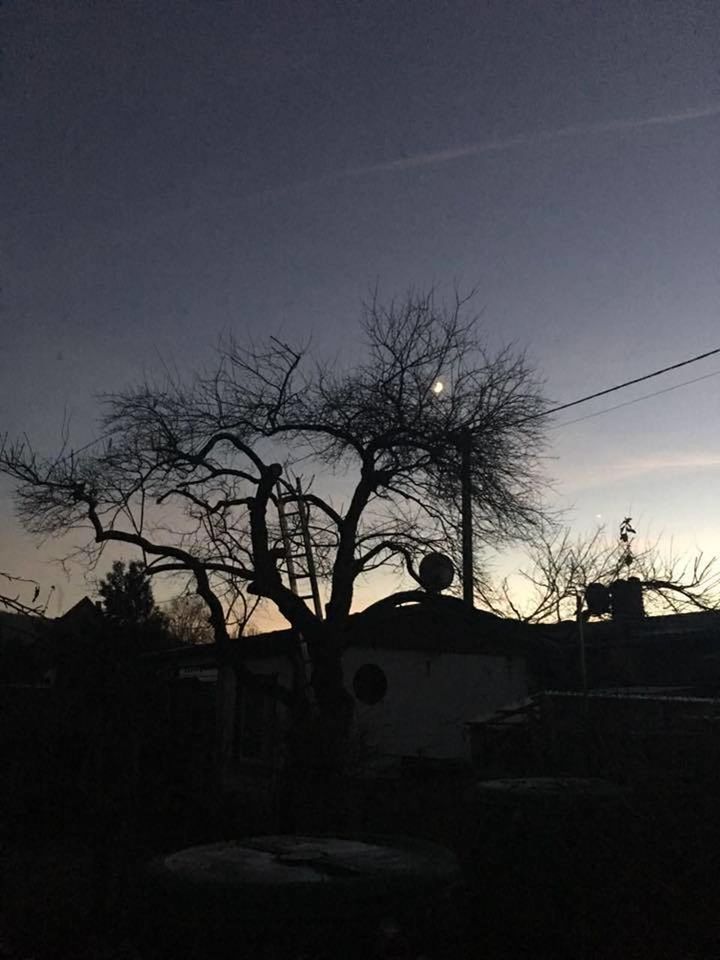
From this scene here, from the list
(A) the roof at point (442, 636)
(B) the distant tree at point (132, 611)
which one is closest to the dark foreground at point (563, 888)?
(B) the distant tree at point (132, 611)

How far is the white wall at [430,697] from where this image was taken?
16875 millimetres

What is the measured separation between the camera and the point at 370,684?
1703 cm

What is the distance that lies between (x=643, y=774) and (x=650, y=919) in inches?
53.2

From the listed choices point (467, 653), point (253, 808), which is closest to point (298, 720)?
point (253, 808)

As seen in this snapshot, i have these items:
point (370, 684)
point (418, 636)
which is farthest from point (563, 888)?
point (418, 636)

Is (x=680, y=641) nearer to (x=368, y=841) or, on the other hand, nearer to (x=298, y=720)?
(x=298, y=720)

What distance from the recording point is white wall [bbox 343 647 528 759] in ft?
55.4

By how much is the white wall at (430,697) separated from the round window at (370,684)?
10 centimetres

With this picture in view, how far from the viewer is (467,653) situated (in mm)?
18078

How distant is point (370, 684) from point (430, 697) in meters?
1.39

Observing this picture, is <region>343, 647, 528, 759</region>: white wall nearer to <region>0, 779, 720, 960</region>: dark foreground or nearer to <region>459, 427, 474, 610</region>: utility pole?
<region>459, 427, 474, 610</region>: utility pole

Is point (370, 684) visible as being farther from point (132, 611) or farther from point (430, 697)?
point (132, 611)

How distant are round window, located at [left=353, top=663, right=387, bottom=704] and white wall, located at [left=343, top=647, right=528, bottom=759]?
105mm

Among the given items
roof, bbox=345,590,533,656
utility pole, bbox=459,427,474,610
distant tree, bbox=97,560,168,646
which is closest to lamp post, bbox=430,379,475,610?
utility pole, bbox=459,427,474,610
